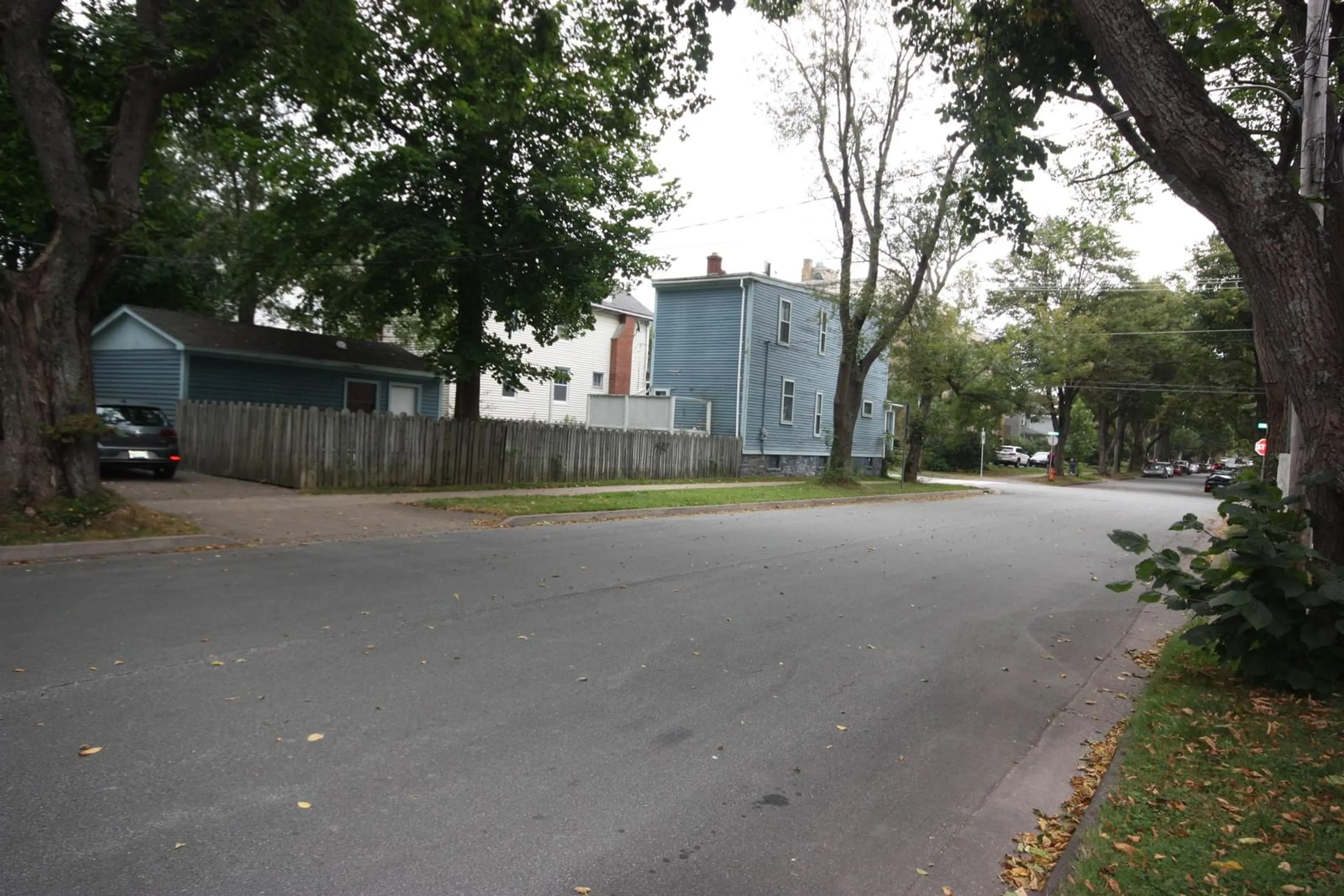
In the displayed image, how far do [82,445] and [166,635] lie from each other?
6.24 meters

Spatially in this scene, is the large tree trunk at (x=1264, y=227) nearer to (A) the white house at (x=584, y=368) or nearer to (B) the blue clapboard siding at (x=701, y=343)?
(B) the blue clapboard siding at (x=701, y=343)

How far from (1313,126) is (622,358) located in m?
34.6

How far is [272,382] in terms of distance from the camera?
24.1 m

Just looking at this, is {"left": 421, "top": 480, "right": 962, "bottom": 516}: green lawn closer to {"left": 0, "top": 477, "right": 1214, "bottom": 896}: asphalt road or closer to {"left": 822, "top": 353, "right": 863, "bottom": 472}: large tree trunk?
{"left": 822, "top": 353, "right": 863, "bottom": 472}: large tree trunk

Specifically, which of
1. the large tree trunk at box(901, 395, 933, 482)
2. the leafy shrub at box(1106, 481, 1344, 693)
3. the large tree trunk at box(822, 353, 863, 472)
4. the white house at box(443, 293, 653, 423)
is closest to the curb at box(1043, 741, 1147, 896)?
the leafy shrub at box(1106, 481, 1344, 693)

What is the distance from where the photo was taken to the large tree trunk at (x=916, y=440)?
33.7 m

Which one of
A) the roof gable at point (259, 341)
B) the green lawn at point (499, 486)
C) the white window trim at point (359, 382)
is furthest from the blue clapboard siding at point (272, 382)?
the green lawn at point (499, 486)

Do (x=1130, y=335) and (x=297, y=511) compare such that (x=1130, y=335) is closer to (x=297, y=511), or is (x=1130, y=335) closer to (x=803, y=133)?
(x=803, y=133)

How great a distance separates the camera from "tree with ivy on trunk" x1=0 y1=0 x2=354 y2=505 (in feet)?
35.4

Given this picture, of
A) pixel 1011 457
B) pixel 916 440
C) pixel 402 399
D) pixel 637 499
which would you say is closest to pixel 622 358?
pixel 916 440

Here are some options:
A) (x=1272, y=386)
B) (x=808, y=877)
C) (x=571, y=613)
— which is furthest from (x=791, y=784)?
(x=1272, y=386)

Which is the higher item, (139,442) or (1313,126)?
(1313,126)

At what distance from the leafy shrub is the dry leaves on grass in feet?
4.89

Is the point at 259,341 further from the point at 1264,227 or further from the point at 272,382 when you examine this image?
the point at 1264,227
